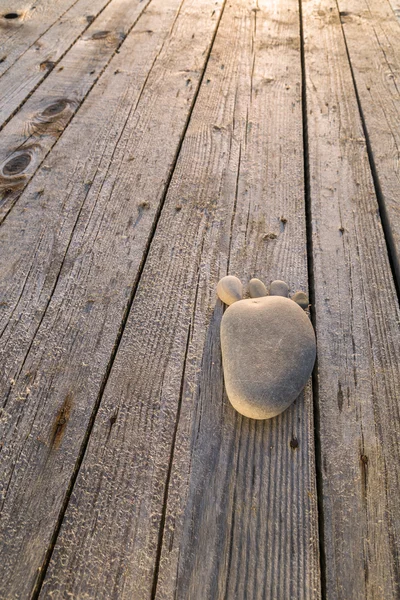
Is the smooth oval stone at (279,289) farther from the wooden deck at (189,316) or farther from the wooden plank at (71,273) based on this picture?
the wooden plank at (71,273)

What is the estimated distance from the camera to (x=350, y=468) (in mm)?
943

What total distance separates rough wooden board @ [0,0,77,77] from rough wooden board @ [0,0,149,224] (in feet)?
0.85

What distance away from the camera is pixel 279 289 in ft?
4.04

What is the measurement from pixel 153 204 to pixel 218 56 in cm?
118

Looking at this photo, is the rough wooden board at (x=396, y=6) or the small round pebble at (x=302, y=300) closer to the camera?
the small round pebble at (x=302, y=300)

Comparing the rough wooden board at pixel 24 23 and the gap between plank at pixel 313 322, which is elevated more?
the rough wooden board at pixel 24 23

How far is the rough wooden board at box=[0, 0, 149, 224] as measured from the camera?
1652 millimetres

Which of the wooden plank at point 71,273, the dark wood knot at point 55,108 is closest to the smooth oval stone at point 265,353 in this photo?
the wooden plank at point 71,273

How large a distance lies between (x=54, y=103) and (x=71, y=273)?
1036 mm

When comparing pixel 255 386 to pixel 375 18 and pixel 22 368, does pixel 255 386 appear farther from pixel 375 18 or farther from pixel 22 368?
pixel 375 18

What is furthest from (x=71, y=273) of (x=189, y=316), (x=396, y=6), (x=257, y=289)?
(x=396, y=6)

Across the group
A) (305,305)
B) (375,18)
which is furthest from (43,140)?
(375,18)

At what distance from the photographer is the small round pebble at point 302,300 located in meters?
1.22

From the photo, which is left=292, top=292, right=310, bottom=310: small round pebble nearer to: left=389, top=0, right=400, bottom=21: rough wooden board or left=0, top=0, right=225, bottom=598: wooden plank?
left=0, top=0, right=225, bottom=598: wooden plank
